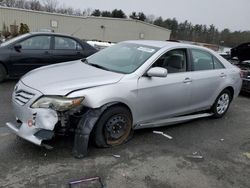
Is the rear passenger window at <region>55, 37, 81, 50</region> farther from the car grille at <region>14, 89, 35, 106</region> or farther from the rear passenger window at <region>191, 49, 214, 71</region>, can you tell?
the car grille at <region>14, 89, 35, 106</region>

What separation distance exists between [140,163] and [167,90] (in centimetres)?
133

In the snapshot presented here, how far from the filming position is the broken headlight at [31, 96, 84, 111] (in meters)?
3.38

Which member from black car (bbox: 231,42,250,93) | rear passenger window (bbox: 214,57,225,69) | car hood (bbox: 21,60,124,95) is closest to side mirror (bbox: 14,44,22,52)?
car hood (bbox: 21,60,124,95)

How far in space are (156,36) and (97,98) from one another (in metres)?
35.9

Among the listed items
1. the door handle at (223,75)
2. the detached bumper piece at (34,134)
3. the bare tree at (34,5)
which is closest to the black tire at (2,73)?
the detached bumper piece at (34,134)

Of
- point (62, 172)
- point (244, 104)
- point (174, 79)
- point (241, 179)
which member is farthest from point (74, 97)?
point (244, 104)

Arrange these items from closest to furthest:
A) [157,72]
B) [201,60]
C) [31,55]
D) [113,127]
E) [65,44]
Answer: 1. [113,127]
2. [157,72]
3. [201,60]
4. [31,55]
5. [65,44]

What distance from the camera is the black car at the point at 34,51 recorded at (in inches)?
278

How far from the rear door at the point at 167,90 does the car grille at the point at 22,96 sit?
59.3 inches

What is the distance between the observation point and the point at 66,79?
145 inches

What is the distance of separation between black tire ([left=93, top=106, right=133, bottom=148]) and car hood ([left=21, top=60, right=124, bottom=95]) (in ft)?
1.40

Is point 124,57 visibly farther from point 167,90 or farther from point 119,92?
point 119,92

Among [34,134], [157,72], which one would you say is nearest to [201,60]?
[157,72]

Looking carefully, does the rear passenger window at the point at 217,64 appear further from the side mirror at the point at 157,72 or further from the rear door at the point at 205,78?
the side mirror at the point at 157,72
